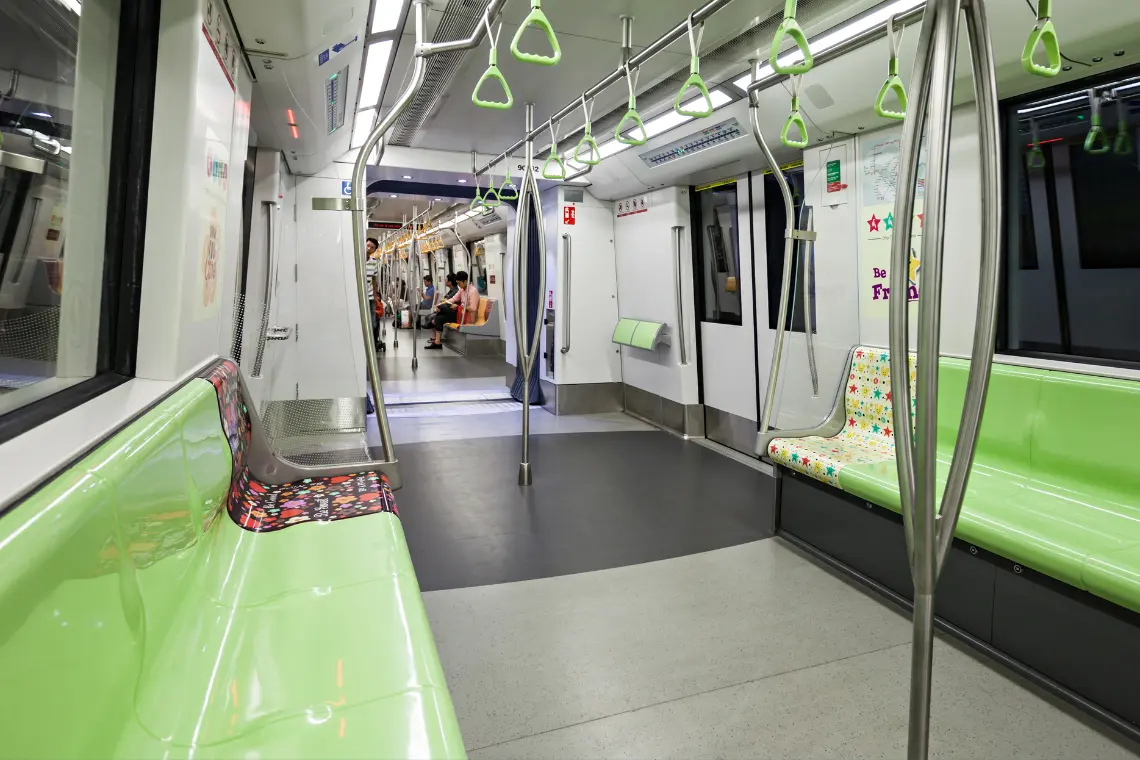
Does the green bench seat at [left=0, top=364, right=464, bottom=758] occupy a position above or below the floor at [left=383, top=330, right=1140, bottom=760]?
above

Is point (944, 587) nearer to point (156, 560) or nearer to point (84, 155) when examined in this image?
point (156, 560)

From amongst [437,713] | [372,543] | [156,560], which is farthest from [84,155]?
[437,713]

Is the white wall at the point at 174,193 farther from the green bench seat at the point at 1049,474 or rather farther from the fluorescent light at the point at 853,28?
the green bench seat at the point at 1049,474

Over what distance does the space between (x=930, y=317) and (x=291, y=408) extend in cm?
520

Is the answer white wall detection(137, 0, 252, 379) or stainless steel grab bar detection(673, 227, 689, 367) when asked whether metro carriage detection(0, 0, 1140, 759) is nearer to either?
white wall detection(137, 0, 252, 379)

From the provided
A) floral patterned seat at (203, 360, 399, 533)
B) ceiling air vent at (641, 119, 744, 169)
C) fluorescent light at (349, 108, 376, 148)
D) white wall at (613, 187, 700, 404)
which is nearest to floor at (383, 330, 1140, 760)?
floral patterned seat at (203, 360, 399, 533)

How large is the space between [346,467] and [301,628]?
4.60 feet

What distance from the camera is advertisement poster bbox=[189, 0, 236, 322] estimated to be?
2146 mm

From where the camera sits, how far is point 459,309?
13.9 meters

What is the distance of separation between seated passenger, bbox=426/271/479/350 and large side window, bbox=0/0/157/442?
10.3 m

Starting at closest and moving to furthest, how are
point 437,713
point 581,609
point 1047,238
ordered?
point 437,713, point 581,609, point 1047,238

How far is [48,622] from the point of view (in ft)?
2.67

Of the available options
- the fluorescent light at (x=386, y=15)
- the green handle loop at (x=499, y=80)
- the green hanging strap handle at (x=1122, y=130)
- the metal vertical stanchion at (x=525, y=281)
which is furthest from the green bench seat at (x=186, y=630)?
the green hanging strap handle at (x=1122, y=130)

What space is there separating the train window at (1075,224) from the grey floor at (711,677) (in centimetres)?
155
